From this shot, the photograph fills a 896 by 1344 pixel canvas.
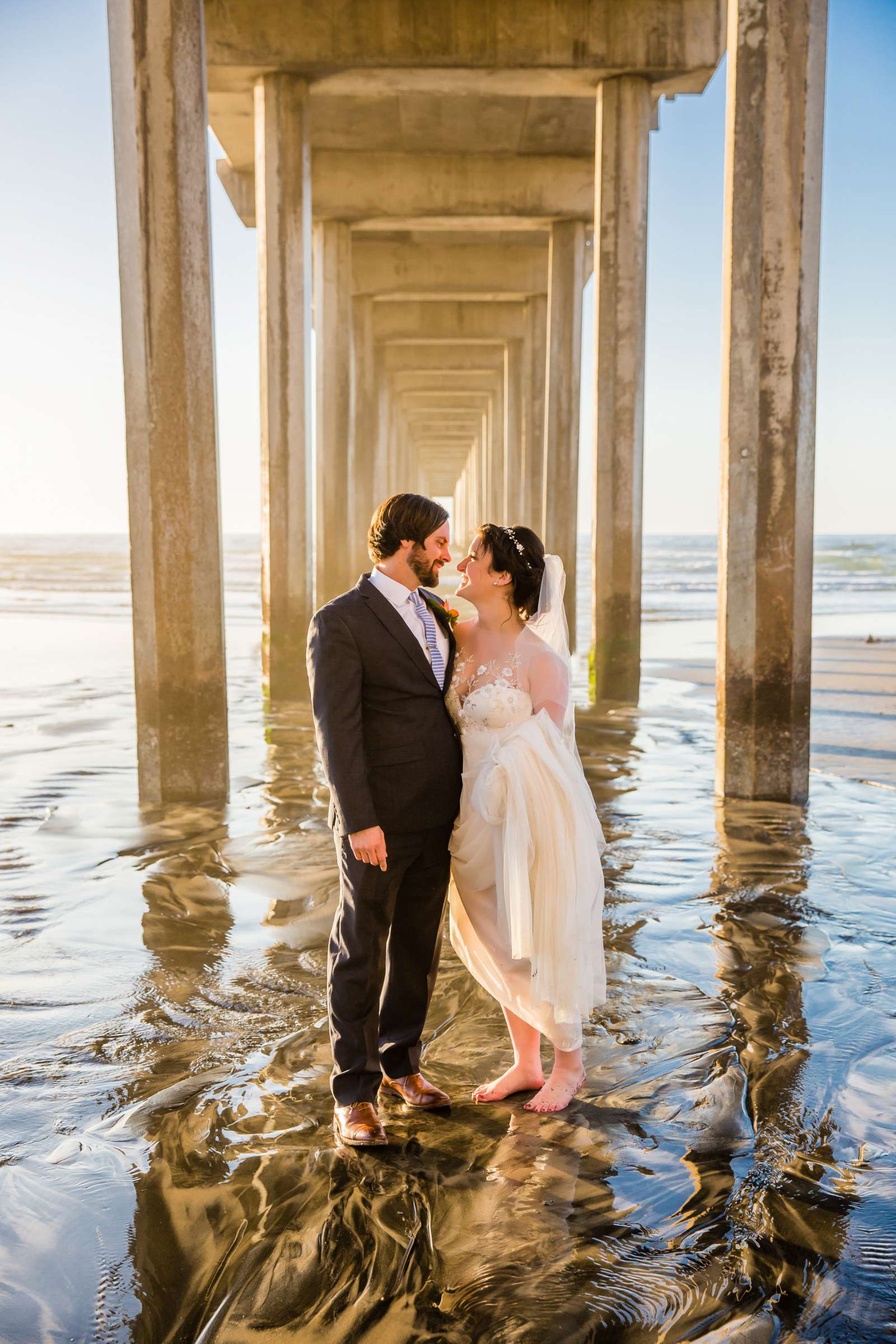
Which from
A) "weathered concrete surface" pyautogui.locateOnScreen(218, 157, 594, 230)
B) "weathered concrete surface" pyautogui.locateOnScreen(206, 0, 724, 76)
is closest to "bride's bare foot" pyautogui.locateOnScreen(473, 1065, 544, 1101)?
"weathered concrete surface" pyautogui.locateOnScreen(206, 0, 724, 76)

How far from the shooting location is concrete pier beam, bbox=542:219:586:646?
15.8 metres

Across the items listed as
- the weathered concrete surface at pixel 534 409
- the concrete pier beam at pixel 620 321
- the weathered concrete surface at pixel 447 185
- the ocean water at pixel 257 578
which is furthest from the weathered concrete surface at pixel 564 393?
the ocean water at pixel 257 578

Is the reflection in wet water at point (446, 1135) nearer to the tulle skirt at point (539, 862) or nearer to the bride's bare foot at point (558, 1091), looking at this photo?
the bride's bare foot at point (558, 1091)

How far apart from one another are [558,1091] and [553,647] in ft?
4.02

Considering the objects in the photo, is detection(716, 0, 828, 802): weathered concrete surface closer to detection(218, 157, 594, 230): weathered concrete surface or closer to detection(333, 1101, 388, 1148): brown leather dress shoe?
detection(333, 1101, 388, 1148): brown leather dress shoe

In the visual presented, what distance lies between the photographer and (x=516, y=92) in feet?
39.1

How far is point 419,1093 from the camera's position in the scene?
10.3 feet

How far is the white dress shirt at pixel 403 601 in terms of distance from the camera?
303cm

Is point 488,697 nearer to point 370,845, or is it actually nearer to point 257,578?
point 370,845

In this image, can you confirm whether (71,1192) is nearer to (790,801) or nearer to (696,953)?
(696,953)

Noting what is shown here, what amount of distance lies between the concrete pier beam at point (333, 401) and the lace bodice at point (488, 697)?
40.5 feet

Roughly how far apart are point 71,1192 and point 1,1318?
427 mm

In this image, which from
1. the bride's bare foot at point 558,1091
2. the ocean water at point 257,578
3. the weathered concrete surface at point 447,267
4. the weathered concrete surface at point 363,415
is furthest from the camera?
the ocean water at point 257,578

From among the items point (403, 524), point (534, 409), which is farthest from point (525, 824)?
point (534, 409)
